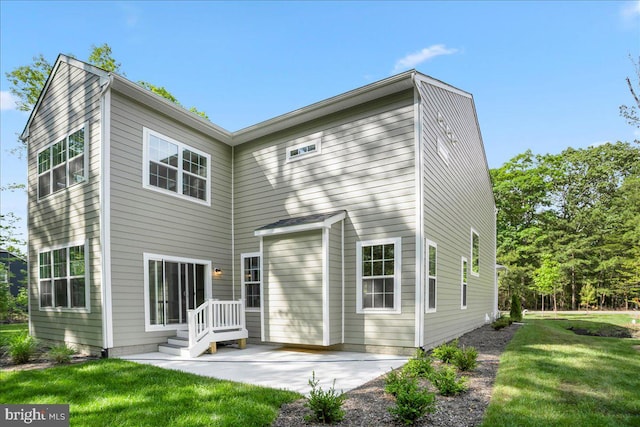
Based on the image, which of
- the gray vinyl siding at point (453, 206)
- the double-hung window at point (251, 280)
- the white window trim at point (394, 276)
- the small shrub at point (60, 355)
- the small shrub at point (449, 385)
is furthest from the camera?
the double-hung window at point (251, 280)

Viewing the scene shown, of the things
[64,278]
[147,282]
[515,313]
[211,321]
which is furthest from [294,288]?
[515,313]

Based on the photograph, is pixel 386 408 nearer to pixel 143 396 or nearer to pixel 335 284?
pixel 143 396

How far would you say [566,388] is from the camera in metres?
4.71

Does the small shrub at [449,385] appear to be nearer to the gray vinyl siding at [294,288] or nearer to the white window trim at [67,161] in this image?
the gray vinyl siding at [294,288]

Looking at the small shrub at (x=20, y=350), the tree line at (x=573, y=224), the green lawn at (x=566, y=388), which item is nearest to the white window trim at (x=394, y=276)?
the green lawn at (x=566, y=388)

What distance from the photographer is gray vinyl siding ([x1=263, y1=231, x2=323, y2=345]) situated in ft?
25.9

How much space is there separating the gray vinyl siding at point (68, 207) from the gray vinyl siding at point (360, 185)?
3.84 metres

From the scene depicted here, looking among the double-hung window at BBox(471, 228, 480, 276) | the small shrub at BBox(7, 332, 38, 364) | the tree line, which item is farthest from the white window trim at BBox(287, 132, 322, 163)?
the tree line

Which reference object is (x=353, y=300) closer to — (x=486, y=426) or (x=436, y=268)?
(x=436, y=268)

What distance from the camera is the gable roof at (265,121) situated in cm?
787

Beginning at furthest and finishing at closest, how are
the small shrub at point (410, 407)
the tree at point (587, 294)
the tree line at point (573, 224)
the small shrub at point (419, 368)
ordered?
the tree line at point (573, 224) < the tree at point (587, 294) < the small shrub at point (419, 368) < the small shrub at point (410, 407)

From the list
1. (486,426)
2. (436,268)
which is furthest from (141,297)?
(486,426)

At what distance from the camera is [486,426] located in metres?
3.53

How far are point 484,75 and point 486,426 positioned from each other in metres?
16.7
